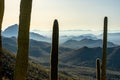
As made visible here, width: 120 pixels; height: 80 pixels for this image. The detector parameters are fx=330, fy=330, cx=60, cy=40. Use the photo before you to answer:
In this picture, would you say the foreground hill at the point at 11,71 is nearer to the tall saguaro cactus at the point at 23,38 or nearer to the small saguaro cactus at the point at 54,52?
the small saguaro cactus at the point at 54,52

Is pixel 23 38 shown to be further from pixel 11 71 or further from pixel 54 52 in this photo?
pixel 11 71

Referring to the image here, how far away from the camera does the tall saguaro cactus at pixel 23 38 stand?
7055 mm

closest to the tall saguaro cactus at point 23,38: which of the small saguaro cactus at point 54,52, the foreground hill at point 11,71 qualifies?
the small saguaro cactus at point 54,52

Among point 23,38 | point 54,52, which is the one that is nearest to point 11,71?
point 54,52

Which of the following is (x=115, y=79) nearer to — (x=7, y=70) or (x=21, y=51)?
(x=7, y=70)

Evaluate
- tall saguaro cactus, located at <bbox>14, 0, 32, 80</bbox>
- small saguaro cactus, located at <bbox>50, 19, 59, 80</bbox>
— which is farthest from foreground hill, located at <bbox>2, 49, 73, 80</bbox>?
tall saguaro cactus, located at <bbox>14, 0, 32, 80</bbox>

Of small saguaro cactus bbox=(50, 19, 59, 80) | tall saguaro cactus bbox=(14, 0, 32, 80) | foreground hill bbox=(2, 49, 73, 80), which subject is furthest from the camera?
foreground hill bbox=(2, 49, 73, 80)

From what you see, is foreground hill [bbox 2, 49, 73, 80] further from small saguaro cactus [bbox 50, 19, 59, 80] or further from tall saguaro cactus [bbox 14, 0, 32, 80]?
tall saguaro cactus [bbox 14, 0, 32, 80]

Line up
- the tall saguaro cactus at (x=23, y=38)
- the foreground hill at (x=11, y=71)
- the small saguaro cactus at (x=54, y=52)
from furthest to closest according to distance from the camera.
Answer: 1. the foreground hill at (x=11, y=71)
2. the small saguaro cactus at (x=54, y=52)
3. the tall saguaro cactus at (x=23, y=38)

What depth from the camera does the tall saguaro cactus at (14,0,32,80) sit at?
7.05 m

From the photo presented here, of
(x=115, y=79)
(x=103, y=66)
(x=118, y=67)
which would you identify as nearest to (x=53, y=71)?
(x=103, y=66)

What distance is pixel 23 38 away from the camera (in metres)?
7.19

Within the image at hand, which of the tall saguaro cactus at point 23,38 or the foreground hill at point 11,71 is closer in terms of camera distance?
the tall saguaro cactus at point 23,38

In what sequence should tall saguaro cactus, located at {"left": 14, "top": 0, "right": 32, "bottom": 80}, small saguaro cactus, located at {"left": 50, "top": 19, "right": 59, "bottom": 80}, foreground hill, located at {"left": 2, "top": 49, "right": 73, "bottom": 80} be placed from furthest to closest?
1. foreground hill, located at {"left": 2, "top": 49, "right": 73, "bottom": 80}
2. small saguaro cactus, located at {"left": 50, "top": 19, "right": 59, "bottom": 80}
3. tall saguaro cactus, located at {"left": 14, "top": 0, "right": 32, "bottom": 80}
